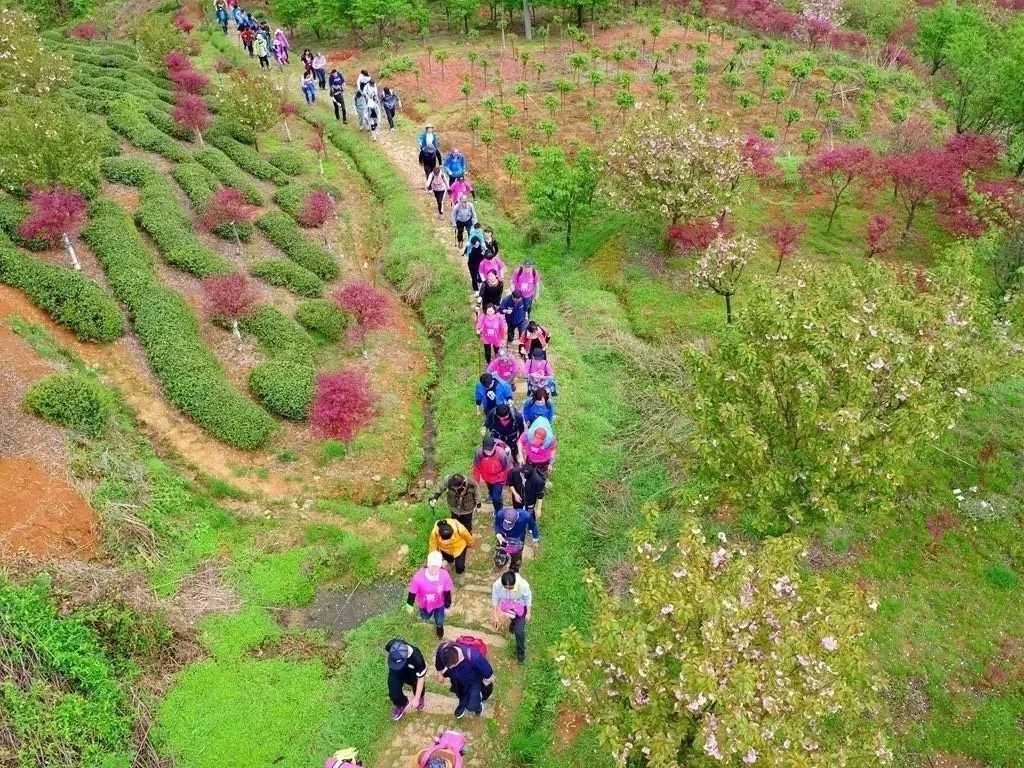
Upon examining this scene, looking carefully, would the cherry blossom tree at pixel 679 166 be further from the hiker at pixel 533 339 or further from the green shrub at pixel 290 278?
the green shrub at pixel 290 278

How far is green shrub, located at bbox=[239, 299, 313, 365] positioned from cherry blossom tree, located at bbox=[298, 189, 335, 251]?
430 cm

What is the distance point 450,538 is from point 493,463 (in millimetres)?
1607

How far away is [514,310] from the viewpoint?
16891 millimetres

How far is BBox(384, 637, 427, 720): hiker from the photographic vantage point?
9.44 meters

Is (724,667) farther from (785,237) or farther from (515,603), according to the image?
(785,237)

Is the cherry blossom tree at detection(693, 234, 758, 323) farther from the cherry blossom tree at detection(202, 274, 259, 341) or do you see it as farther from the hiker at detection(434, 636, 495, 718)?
the cherry blossom tree at detection(202, 274, 259, 341)

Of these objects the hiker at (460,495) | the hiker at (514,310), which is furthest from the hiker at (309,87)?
the hiker at (460,495)

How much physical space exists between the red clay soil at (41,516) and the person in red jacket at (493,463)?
6603 mm

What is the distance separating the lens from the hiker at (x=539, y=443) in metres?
12.7

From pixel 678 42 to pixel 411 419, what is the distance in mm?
29682

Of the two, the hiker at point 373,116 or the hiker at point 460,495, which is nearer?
the hiker at point 460,495

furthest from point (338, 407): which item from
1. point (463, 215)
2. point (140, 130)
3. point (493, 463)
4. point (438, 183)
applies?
point (140, 130)

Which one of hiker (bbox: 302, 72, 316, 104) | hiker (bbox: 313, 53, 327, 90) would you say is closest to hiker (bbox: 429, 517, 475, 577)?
hiker (bbox: 302, 72, 316, 104)

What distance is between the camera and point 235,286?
18.3 meters
